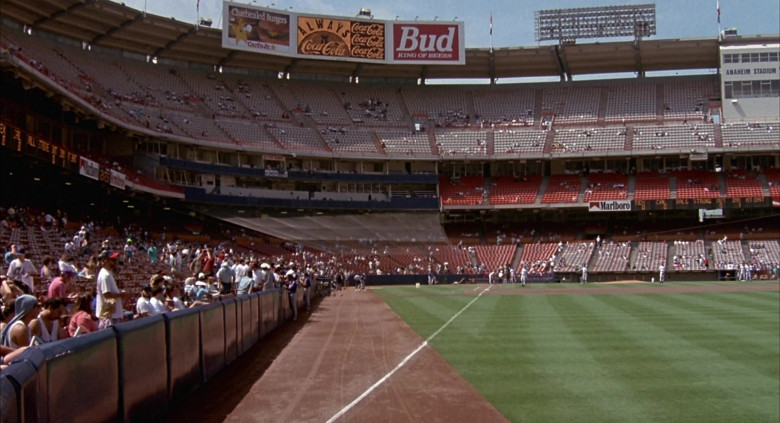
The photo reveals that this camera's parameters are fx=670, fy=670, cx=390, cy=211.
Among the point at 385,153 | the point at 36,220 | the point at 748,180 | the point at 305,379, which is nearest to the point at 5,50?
the point at 36,220

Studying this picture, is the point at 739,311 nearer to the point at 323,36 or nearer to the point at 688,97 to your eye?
the point at 323,36

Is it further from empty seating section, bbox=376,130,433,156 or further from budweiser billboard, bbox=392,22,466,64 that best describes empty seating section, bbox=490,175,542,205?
budweiser billboard, bbox=392,22,466,64

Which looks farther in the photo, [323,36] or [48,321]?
[323,36]

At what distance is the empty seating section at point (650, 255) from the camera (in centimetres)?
4734

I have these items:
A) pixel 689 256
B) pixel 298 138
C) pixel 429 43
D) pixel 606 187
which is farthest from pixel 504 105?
pixel 689 256

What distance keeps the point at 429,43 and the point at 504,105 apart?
977 centimetres

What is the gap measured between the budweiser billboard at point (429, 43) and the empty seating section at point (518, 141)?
745cm

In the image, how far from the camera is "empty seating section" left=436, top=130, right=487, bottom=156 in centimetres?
5845

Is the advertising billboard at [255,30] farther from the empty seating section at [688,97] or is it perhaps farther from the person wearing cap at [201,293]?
the person wearing cap at [201,293]

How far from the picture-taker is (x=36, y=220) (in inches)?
1093

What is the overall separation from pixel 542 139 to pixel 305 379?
50.8m

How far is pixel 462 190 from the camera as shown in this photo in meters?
59.2

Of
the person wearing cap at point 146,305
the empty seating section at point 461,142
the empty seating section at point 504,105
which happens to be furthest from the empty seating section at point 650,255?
the person wearing cap at point 146,305

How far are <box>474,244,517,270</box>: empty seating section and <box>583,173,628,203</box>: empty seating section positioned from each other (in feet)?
27.1
